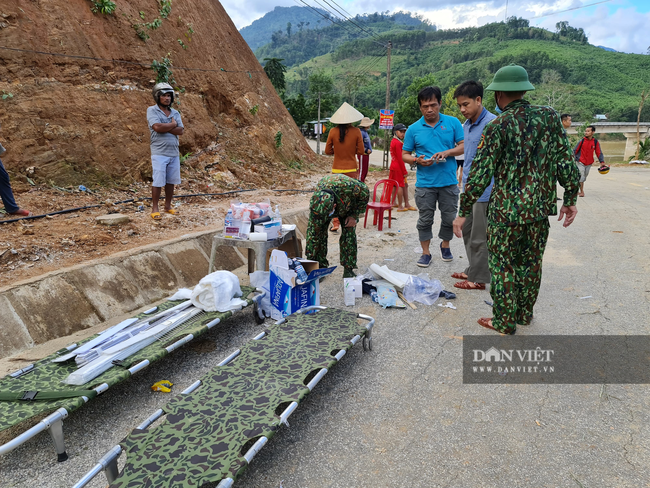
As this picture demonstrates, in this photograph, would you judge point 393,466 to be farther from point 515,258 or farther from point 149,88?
point 149,88

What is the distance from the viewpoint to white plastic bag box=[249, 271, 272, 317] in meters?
3.85

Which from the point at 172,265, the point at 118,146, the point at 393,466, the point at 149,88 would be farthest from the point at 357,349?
the point at 149,88

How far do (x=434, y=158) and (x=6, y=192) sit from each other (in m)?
5.13

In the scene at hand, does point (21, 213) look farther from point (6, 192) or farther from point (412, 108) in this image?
point (412, 108)

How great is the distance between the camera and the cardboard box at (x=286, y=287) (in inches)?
140

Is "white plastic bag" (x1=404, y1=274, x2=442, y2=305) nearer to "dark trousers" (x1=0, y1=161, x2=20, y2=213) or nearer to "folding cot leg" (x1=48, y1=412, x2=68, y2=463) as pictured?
"folding cot leg" (x1=48, y1=412, x2=68, y2=463)

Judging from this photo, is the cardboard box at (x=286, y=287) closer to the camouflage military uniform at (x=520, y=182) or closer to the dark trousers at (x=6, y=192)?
the camouflage military uniform at (x=520, y=182)

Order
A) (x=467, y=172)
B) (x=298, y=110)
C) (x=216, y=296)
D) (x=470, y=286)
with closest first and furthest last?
(x=216, y=296), (x=467, y=172), (x=470, y=286), (x=298, y=110)

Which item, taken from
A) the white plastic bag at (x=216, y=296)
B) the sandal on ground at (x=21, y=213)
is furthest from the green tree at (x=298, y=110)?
the white plastic bag at (x=216, y=296)

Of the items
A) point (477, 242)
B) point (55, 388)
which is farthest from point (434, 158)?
point (55, 388)

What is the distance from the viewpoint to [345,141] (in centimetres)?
607

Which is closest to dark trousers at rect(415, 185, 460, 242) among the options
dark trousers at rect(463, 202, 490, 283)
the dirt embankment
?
dark trousers at rect(463, 202, 490, 283)

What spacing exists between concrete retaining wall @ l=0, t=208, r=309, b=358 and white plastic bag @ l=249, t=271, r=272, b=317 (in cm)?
103

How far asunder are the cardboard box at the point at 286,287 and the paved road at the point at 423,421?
38cm
